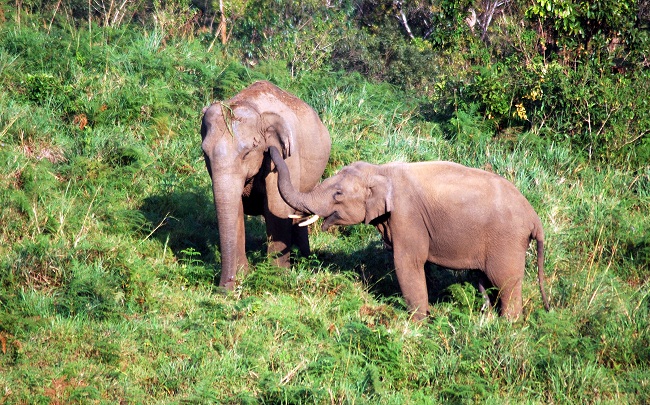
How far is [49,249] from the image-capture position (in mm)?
8633

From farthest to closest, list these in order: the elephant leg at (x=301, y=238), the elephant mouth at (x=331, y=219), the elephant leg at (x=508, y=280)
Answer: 1. the elephant leg at (x=301, y=238)
2. the elephant mouth at (x=331, y=219)
3. the elephant leg at (x=508, y=280)

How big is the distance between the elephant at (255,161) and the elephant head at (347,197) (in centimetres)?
47

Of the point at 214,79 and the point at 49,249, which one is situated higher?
the point at 214,79

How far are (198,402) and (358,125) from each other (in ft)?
22.4

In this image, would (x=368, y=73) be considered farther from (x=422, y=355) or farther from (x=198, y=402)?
(x=198, y=402)

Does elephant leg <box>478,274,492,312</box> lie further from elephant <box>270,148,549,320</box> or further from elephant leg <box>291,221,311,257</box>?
elephant leg <box>291,221,311,257</box>

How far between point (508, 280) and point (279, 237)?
2.39m

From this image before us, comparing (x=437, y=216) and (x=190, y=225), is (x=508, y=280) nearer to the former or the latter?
(x=437, y=216)

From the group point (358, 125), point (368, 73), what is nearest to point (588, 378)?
point (358, 125)

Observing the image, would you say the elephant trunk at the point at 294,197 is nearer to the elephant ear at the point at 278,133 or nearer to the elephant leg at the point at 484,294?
the elephant ear at the point at 278,133

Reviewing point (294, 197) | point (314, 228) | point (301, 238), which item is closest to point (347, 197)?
point (294, 197)

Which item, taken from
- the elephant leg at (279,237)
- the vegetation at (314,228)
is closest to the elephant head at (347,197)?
the vegetation at (314,228)

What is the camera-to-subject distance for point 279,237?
9516mm

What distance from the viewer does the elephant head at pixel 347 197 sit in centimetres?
862
